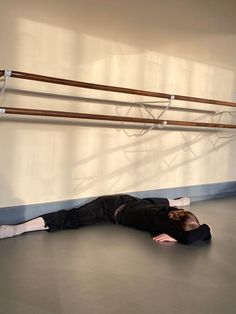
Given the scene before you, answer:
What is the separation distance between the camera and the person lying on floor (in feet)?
8.91

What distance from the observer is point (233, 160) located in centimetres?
477

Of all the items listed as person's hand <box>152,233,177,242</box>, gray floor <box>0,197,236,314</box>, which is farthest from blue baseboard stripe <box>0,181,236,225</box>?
person's hand <box>152,233,177,242</box>

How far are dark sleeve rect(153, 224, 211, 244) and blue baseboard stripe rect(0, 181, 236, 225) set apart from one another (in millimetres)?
900

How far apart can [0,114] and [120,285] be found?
1540 mm

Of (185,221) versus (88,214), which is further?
(88,214)

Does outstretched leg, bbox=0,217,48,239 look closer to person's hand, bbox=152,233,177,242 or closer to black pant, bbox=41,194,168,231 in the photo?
black pant, bbox=41,194,168,231

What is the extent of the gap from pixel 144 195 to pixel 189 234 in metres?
1.16

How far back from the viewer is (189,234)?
2658mm

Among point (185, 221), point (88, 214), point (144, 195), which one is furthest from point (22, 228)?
point (144, 195)

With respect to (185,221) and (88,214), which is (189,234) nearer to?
(185,221)

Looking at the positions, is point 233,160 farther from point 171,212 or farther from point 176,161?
point 171,212

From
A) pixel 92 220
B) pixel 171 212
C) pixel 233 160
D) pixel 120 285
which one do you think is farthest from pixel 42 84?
pixel 233 160

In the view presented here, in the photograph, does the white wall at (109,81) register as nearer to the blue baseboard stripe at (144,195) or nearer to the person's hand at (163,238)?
the blue baseboard stripe at (144,195)

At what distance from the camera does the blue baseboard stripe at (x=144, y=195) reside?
284cm
